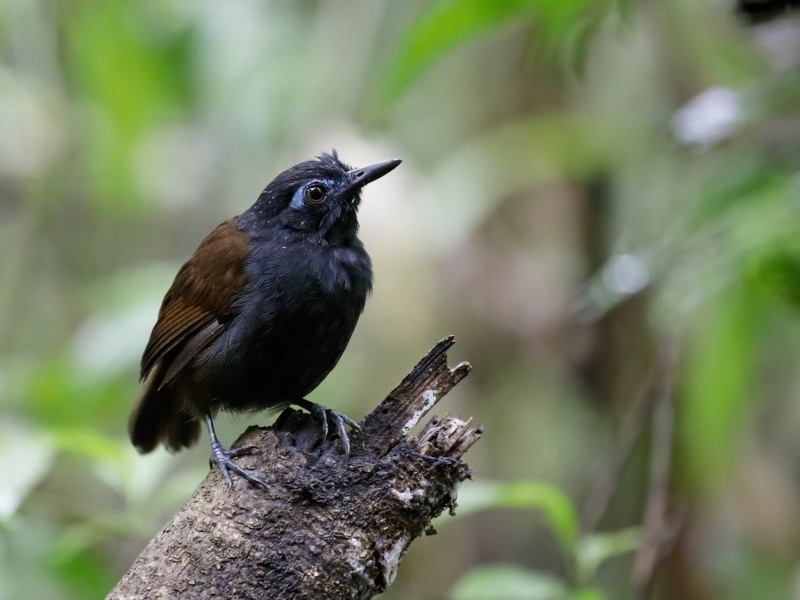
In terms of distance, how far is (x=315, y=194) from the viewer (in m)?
3.07

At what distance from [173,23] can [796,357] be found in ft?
13.9

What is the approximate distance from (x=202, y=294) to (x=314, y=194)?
564 millimetres

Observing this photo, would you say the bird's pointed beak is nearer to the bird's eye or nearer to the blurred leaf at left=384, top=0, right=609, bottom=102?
the bird's eye

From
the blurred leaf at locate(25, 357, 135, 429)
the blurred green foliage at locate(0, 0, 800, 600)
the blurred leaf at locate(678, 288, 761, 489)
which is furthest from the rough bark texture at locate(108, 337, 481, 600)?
the blurred leaf at locate(25, 357, 135, 429)

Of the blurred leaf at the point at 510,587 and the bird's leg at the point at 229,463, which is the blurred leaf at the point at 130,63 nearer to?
the bird's leg at the point at 229,463

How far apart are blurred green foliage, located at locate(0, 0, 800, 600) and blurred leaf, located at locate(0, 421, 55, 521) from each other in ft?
2.02

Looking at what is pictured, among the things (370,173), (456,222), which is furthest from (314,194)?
(456,222)

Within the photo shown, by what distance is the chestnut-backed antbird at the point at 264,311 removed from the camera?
2738 mm

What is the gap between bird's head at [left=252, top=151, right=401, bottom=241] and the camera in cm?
305

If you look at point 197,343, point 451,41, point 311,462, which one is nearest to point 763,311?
point 451,41

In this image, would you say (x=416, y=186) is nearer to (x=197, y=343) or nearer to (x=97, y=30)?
(x=97, y=30)

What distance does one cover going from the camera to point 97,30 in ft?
16.8

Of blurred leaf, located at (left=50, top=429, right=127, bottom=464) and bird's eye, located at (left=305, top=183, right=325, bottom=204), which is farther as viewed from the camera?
bird's eye, located at (left=305, top=183, right=325, bottom=204)

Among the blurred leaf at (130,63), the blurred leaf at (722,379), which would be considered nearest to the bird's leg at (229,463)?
the blurred leaf at (722,379)
